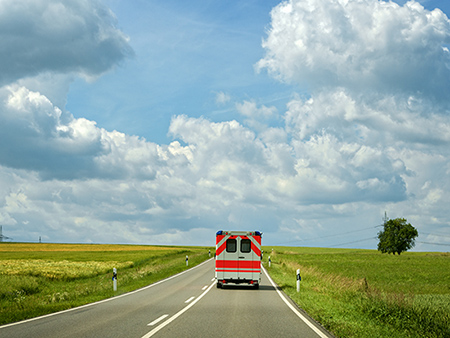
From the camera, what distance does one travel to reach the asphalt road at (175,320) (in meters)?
9.65

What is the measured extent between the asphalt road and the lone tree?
106871mm

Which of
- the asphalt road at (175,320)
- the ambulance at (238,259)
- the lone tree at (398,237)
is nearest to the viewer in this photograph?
the asphalt road at (175,320)

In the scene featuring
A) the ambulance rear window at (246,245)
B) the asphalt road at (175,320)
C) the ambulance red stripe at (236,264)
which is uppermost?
the ambulance rear window at (246,245)

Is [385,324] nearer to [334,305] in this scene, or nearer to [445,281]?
[334,305]

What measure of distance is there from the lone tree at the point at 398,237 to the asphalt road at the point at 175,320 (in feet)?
351

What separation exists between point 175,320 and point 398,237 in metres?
114

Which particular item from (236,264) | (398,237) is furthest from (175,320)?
(398,237)

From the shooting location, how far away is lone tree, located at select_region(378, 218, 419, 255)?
114m

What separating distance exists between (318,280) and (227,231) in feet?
22.7

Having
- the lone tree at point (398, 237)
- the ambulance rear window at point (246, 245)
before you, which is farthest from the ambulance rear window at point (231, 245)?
the lone tree at point (398, 237)

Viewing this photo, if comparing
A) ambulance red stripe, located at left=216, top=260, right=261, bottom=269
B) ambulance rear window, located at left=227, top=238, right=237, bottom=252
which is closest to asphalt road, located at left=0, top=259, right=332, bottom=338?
ambulance red stripe, located at left=216, top=260, right=261, bottom=269

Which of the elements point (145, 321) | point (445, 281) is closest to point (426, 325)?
point (145, 321)

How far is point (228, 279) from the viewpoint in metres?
22.2

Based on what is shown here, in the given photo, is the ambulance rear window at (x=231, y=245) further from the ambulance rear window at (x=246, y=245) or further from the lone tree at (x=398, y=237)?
the lone tree at (x=398, y=237)
